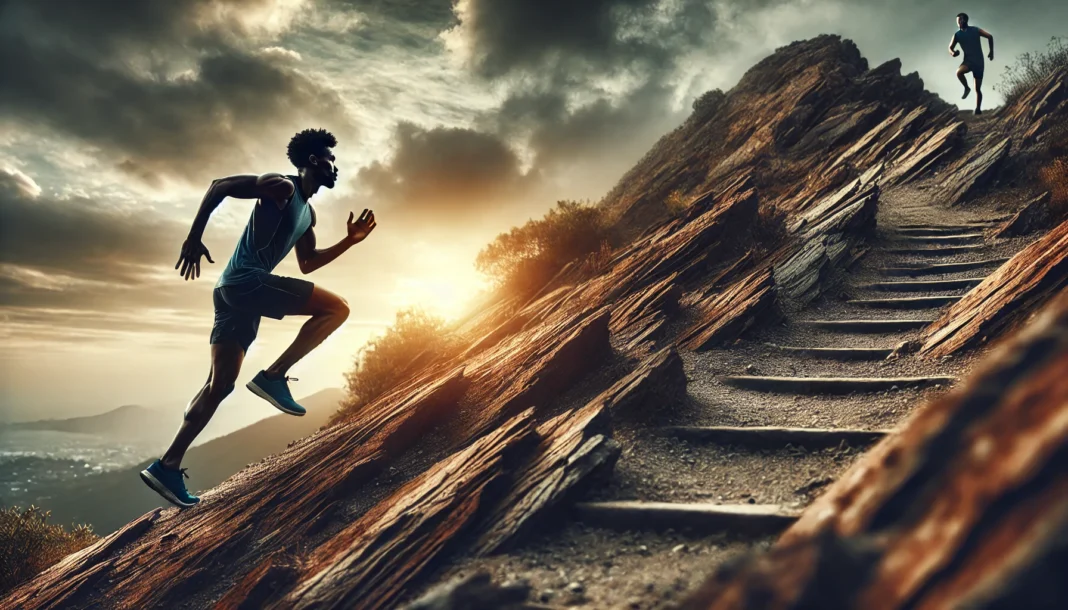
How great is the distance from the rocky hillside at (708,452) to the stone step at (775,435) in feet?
0.08

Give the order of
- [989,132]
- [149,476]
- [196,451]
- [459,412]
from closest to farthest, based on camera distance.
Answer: [149,476], [459,412], [989,132], [196,451]

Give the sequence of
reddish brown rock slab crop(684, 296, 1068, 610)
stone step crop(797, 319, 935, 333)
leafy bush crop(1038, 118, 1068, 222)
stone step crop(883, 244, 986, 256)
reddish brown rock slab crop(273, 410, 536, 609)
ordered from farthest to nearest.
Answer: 1. stone step crop(883, 244, 986, 256)
2. leafy bush crop(1038, 118, 1068, 222)
3. stone step crop(797, 319, 935, 333)
4. reddish brown rock slab crop(273, 410, 536, 609)
5. reddish brown rock slab crop(684, 296, 1068, 610)

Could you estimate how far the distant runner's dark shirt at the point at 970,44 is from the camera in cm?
1722

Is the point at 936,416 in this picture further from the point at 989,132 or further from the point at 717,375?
the point at 989,132

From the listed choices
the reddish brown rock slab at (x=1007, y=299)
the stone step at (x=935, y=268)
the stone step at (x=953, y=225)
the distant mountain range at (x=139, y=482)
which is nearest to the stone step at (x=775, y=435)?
the reddish brown rock slab at (x=1007, y=299)

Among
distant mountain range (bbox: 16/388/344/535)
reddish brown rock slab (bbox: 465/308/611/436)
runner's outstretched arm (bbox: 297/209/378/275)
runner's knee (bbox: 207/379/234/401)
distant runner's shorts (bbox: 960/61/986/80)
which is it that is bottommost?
distant mountain range (bbox: 16/388/344/535)

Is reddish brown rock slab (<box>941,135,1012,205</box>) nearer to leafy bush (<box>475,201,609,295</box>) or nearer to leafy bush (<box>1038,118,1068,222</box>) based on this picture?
leafy bush (<box>1038,118,1068,222</box>)

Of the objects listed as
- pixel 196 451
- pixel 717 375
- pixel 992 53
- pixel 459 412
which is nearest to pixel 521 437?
pixel 459 412

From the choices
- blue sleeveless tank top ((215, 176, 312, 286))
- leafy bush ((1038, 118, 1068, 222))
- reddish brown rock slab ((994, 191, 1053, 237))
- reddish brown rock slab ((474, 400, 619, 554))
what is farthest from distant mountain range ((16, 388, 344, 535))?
reddish brown rock slab ((474, 400, 619, 554))

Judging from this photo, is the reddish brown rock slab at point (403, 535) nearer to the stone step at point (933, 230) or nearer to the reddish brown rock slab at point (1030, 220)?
the stone step at point (933, 230)

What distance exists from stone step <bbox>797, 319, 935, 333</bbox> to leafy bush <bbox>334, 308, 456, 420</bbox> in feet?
22.7

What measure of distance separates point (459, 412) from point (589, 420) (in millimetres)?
2704

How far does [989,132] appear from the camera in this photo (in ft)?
54.1

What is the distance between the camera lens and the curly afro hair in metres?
5.51
